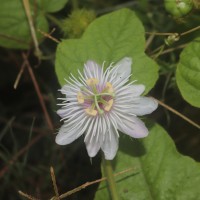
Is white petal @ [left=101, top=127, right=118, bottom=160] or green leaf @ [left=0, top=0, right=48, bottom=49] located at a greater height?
green leaf @ [left=0, top=0, right=48, bottom=49]

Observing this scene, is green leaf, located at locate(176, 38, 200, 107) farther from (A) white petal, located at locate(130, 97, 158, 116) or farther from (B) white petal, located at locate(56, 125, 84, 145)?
(B) white petal, located at locate(56, 125, 84, 145)

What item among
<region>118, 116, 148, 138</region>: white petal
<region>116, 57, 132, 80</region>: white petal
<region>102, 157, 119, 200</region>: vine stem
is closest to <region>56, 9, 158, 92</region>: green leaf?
<region>116, 57, 132, 80</region>: white petal

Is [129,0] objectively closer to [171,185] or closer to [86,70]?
[86,70]

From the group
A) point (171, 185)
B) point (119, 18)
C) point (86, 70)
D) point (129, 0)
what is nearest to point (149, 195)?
point (171, 185)

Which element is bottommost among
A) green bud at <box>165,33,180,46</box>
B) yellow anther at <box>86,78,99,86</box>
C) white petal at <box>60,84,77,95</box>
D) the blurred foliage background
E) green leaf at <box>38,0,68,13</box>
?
the blurred foliage background

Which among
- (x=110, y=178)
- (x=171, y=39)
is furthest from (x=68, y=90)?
(x=171, y=39)

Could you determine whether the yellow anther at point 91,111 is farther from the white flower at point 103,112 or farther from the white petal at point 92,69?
the white petal at point 92,69

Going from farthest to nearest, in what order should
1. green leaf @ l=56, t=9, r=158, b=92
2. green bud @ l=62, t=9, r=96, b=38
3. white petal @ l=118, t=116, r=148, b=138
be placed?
1. green bud @ l=62, t=9, r=96, b=38
2. green leaf @ l=56, t=9, r=158, b=92
3. white petal @ l=118, t=116, r=148, b=138
